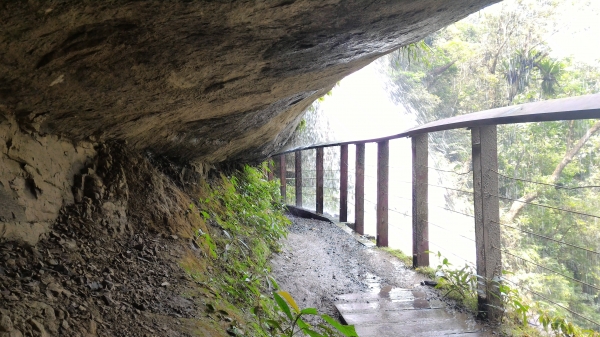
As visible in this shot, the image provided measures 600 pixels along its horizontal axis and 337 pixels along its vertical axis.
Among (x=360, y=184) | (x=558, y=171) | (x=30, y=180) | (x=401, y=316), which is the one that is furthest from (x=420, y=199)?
(x=558, y=171)

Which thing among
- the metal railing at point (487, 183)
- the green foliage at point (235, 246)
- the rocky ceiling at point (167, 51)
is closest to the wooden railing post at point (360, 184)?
the green foliage at point (235, 246)

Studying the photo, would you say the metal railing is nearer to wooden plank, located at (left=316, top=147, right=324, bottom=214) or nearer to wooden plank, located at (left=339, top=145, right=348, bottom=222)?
wooden plank, located at (left=339, top=145, right=348, bottom=222)

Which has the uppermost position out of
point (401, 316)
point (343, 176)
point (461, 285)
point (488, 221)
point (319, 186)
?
point (343, 176)

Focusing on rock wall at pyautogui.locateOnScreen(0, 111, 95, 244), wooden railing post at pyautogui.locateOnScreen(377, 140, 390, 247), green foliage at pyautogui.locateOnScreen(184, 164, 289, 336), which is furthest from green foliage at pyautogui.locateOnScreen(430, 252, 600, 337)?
rock wall at pyautogui.locateOnScreen(0, 111, 95, 244)

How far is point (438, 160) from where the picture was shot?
859 inches

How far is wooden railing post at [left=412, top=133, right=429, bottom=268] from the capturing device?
13.1 ft

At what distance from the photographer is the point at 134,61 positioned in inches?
63.2

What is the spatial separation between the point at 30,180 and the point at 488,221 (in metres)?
2.64

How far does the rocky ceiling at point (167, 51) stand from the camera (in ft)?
4.20

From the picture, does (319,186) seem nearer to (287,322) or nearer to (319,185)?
(319,185)

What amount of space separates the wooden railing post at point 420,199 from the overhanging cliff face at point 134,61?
1.73m

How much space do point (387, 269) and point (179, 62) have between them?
10.6 feet

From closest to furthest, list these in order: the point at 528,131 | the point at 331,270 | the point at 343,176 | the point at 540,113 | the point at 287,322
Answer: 1. the point at 540,113
2. the point at 287,322
3. the point at 331,270
4. the point at 343,176
5. the point at 528,131

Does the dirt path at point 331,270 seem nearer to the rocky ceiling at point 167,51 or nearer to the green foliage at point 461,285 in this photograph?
the green foliage at point 461,285
